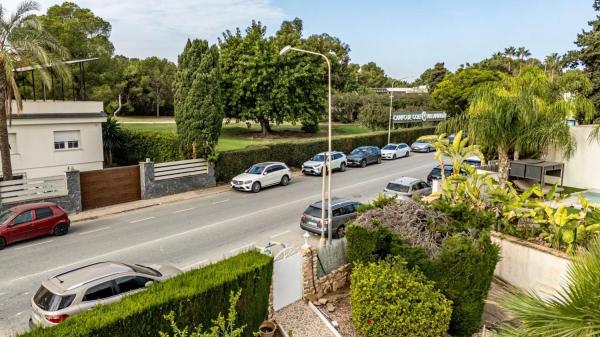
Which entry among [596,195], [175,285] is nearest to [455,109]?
[596,195]

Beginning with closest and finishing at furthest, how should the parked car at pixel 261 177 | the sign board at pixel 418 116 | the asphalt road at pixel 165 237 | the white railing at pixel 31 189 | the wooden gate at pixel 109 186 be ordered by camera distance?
the asphalt road at pixel 165 237 → the white railing at pixel 31 189 → the wooden gate at pixel 109 186 → the parked car at pixel 261 177 → the sign board at pixel 418 116

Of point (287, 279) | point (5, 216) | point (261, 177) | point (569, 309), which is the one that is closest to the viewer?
point (569, 309)

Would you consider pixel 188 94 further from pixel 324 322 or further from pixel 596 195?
pixel 596 195

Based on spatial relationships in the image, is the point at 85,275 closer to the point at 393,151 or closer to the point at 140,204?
the point at 140,204

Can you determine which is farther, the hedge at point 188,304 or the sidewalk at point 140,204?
the sidewalk at point 140,204

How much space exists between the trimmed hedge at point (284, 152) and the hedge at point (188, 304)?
18259 mm

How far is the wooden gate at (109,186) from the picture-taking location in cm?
2206

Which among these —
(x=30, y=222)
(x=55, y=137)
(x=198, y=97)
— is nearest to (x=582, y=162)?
(x=198, y=97)

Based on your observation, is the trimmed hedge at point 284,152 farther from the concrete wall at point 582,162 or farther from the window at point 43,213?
the concrete wall at point 582,162

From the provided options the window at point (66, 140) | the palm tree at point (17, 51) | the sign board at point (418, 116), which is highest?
the palm tree at point (17, 51)

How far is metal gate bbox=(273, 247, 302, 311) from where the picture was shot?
1091 cm

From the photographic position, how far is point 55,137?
27.2 metres

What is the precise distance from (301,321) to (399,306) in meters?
2.60

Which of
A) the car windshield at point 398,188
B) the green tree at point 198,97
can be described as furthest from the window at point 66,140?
the car windshield at point 398,188
